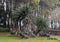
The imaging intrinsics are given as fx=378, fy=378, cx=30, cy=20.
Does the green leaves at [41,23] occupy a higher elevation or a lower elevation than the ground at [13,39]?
higher

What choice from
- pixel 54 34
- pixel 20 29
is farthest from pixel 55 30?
pixel 20 29

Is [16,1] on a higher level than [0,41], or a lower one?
higher

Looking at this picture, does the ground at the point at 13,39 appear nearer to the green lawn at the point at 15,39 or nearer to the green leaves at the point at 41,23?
the green lawn at the point at 15,39

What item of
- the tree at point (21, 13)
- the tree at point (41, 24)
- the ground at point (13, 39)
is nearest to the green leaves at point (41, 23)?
the tree at point (41, 24)

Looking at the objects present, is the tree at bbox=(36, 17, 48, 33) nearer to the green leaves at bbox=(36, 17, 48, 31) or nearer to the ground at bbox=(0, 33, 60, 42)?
the green leaves at bbox=(36, 17, 48, 31)

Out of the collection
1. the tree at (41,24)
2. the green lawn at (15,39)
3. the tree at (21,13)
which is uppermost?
the tree at (21,13)

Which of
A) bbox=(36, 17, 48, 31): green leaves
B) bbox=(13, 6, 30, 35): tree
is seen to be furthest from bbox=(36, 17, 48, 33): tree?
bbox=(13, 6, 30, 35): tree

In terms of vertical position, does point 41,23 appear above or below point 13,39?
above

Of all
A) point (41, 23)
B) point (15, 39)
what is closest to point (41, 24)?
point (41, 23)

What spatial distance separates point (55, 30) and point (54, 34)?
0.37 ft

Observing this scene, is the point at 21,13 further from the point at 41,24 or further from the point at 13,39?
the point at 13,39

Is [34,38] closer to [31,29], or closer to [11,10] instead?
[31,29]

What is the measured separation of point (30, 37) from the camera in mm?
10148

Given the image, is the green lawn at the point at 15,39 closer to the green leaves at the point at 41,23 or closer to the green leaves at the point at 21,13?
the green leaves at the point at 41,23
